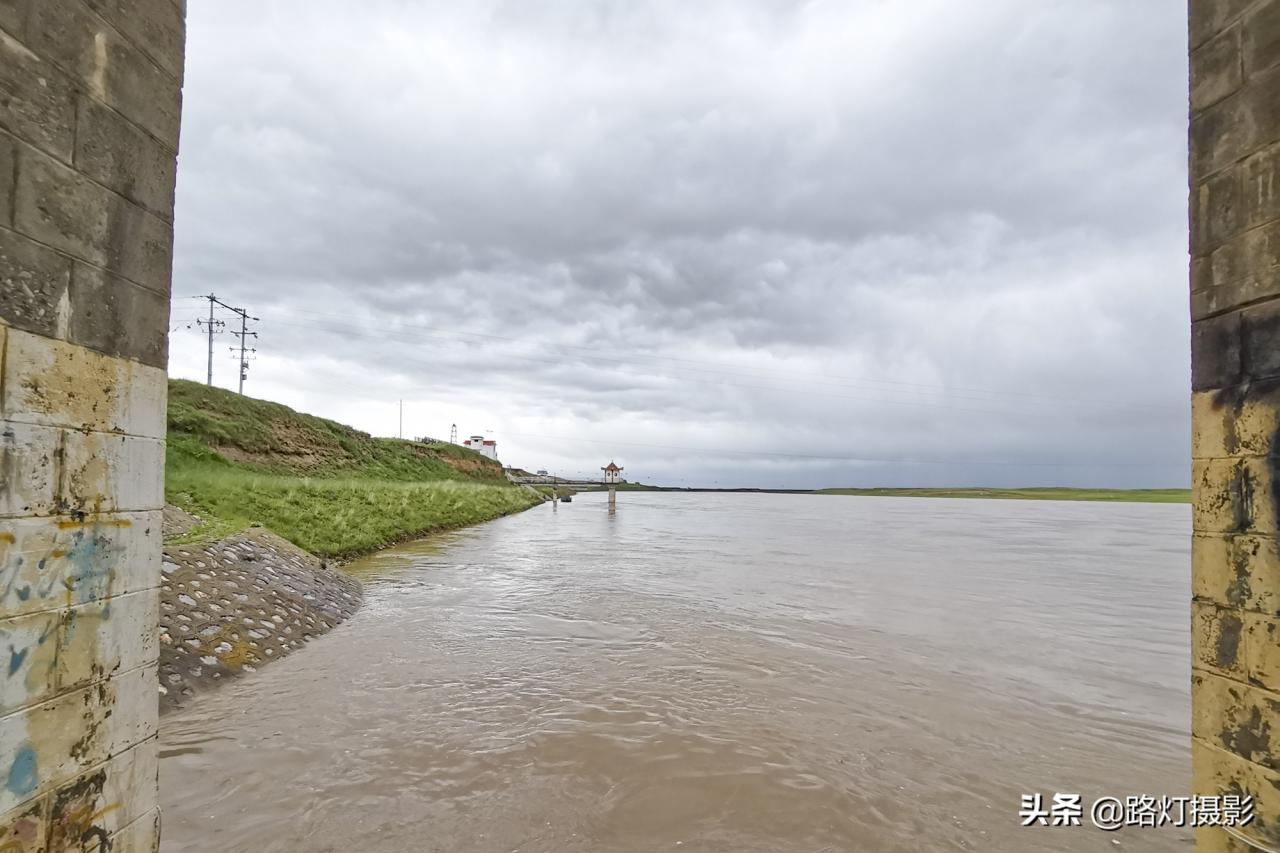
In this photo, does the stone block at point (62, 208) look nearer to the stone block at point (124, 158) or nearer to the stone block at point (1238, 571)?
the stone block at point (124, 158)

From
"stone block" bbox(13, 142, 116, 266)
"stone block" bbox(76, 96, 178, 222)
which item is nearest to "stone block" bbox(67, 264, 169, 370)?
"stone block" bbox(13, 142, 116, 266)

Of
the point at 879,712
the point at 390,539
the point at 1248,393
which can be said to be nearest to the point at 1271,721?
the point at 1248,393

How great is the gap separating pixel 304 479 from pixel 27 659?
962 inches

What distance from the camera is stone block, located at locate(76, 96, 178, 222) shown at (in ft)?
9.98

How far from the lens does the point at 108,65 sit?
10.5ft

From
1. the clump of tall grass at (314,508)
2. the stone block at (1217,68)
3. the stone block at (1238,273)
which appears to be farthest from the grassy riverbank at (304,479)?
the stone block at (1217,68)

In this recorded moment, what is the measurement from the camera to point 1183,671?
9.41 meters

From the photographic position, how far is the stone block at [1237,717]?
3.11 m

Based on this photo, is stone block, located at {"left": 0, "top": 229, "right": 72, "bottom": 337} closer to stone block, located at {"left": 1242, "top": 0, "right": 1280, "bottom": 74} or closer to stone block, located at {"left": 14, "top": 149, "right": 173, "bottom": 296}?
stone block, located at {"left": 14, "top": 149, "right": 173, "bottom": 296}

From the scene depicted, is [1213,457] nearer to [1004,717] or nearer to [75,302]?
[1004,717]

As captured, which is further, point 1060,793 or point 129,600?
point 1060,793

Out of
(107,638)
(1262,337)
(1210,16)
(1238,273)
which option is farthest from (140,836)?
(1210,16)

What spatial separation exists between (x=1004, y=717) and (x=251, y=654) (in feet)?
33.3

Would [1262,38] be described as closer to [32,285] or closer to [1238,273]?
Answer: [1238,273]
